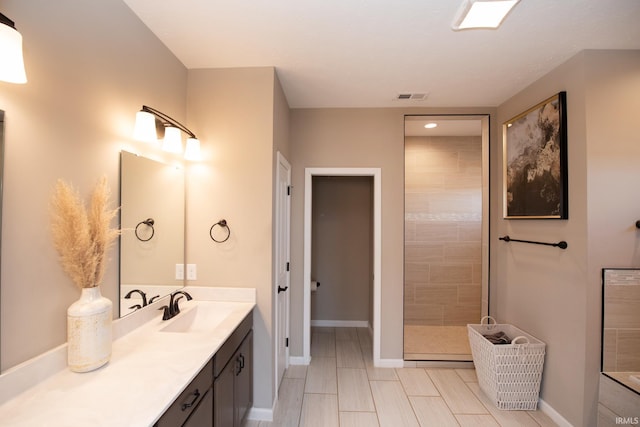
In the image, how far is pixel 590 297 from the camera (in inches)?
71.8

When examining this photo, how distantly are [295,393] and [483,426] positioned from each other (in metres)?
1.50

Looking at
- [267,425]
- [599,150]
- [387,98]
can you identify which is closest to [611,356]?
[599,150]

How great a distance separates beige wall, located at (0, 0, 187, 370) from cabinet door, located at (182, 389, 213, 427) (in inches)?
25.9

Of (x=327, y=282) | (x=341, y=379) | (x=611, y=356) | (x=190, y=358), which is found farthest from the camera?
(x=327, y=282)

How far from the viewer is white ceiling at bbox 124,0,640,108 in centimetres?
151

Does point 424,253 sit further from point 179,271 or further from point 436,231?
point 179,271

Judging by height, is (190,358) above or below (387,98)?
below

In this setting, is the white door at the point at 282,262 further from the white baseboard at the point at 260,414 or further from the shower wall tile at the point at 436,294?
the shower wall tile at the point at 436,294

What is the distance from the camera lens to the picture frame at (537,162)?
78.9 inches

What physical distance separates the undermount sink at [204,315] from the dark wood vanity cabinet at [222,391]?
0.21 m

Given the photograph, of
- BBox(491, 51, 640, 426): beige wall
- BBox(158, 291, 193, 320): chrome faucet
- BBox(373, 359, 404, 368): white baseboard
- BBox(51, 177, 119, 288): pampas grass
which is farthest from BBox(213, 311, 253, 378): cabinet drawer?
BBox(491, 51, 640, 426): beige wall

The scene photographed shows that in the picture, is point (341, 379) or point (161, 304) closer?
point (161, 304)

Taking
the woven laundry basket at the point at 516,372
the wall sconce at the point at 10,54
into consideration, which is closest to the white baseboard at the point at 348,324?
the woven laundry basket at the point at 516,372

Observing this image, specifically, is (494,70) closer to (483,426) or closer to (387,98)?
(387,98)
